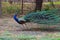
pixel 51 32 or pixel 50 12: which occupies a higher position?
pixel 50 12

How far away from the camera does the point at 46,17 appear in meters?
9.21

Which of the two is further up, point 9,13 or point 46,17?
point 46,17

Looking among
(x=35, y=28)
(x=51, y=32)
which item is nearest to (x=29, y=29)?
(x=35, y=28)

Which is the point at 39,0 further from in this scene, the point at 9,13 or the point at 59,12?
the point at 59,12

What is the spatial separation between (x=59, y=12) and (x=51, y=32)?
3.09 ft

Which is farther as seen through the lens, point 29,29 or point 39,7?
point 39,7

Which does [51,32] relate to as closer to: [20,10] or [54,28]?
[54,28]

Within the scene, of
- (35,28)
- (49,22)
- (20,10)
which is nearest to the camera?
(49,22)

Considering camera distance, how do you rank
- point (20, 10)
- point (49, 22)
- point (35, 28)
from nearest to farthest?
point (49, 22) < point (35, 28) < point (20, 10)

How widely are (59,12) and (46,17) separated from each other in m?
0.62

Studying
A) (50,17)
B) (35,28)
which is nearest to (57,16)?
(50,17)

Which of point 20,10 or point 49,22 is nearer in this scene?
point 49,22

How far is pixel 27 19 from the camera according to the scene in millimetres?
9234

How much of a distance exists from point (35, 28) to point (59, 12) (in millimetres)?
1162
